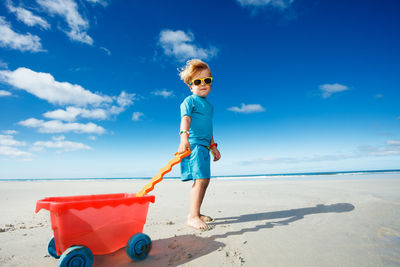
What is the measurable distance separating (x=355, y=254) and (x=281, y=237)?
0.56 metres

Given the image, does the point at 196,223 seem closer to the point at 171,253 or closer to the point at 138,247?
the point at 171,253

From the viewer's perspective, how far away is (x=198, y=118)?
2.71 meters

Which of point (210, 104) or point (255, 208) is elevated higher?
point (210, 104)

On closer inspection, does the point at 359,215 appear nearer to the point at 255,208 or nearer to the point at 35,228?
the point at 255,208

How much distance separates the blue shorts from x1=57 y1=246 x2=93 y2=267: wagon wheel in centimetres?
134

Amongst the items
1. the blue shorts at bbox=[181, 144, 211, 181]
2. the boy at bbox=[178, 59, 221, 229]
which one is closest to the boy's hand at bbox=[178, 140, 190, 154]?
the boy at bbox=[178, 59, 221, 229]

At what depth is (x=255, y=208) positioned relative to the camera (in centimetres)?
354

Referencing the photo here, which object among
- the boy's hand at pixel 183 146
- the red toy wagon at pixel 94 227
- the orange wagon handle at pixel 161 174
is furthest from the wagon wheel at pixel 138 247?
the boy's hand at pixel 183 146

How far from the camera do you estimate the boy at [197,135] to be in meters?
2.48

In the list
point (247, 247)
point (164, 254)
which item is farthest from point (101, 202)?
point (247, 247)

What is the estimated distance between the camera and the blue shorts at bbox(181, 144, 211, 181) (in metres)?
2.48

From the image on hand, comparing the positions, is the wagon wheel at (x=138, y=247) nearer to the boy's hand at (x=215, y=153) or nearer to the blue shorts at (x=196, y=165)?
the blue shorts at (x=196, y=165)

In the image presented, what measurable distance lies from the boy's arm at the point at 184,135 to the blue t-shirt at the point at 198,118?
0.22 feet

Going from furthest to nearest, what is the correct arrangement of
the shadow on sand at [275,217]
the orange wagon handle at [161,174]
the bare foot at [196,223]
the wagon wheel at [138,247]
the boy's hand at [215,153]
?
the boy's hand at [215,153], the shadow on sand at [275,217], the bare foot at [196,223], the orange wagon handle at [161,174], the wagon wheel at [138,247]
